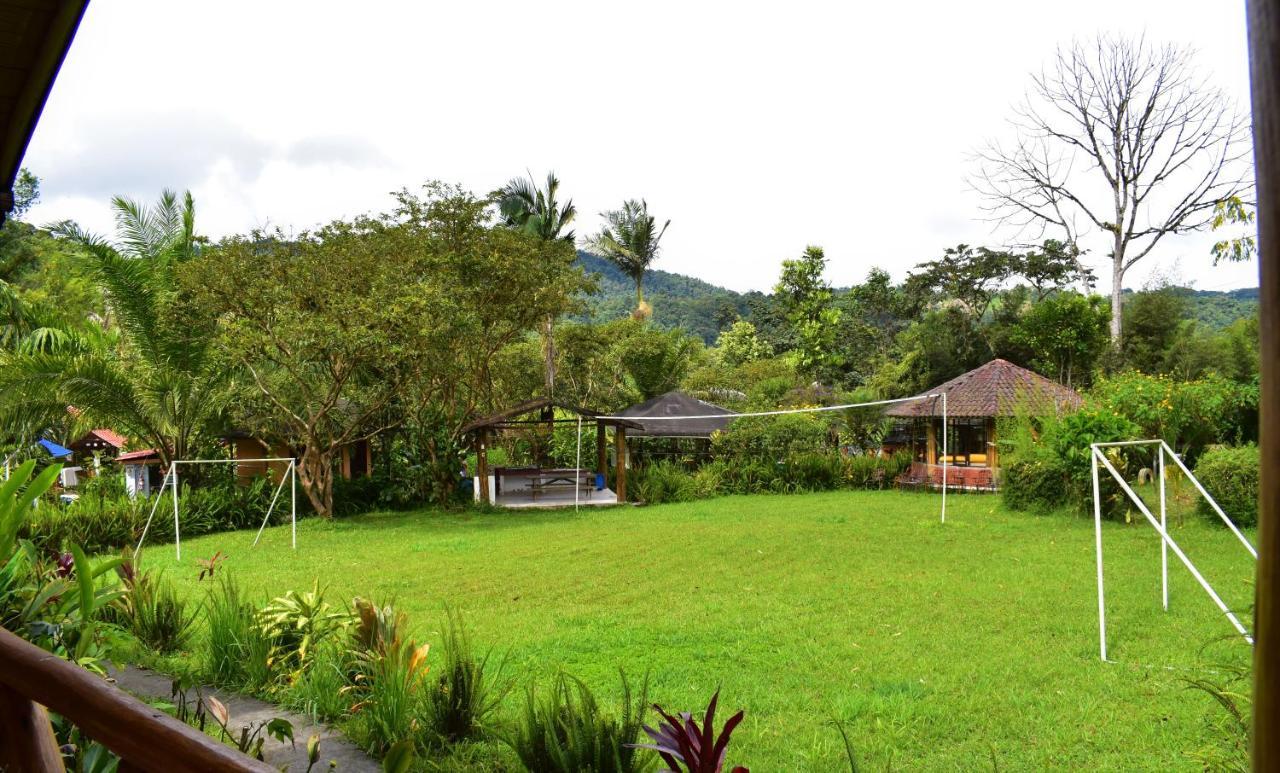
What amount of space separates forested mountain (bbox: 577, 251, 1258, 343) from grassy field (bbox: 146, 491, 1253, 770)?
87.0 feet

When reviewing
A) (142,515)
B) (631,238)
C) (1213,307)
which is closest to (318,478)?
(142,515)

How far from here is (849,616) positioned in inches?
288

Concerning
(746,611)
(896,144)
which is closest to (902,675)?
(746,611)

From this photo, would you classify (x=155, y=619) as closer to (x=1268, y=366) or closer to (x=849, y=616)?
(x=849, y=616)

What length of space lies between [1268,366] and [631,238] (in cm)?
3362

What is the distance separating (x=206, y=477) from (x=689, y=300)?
163 feet

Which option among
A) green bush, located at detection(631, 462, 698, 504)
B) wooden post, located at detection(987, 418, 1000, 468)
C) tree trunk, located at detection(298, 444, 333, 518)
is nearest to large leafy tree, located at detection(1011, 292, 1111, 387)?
wooden post, located at detection(987, 418, 1000, 468)

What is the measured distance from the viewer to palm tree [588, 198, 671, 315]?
33438 millimetres

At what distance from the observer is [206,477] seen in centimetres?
1535

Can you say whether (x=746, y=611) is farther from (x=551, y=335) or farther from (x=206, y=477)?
(x=551, y=335)

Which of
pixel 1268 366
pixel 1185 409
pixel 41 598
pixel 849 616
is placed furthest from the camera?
pixel 1185 409

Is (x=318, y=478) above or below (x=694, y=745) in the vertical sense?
below

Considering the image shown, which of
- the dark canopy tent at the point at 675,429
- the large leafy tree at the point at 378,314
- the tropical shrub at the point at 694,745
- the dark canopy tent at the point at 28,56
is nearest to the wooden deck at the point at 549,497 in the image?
the large leafy tree at the point at 378,314

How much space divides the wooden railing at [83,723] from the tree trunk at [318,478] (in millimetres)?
14060
